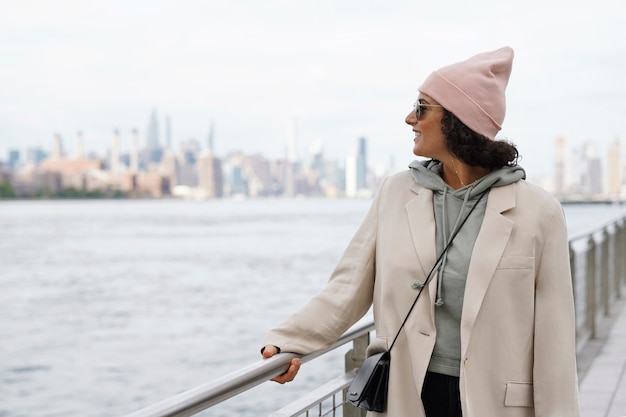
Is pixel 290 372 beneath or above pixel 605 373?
above

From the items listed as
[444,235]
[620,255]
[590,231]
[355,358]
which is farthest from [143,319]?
[444,235]

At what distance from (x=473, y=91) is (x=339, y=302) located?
0.55 metres

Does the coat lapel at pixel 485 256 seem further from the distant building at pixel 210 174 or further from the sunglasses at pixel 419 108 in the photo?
the distant building at pixel 210 174

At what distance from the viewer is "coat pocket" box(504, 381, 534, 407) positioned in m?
1.83

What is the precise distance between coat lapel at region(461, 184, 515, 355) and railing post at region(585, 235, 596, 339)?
4.65 meters

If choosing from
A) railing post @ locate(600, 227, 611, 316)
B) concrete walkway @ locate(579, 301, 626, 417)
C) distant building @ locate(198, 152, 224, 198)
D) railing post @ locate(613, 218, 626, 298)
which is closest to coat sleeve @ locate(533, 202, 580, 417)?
concrete walkway @ locate(579, 301, 626, 417)

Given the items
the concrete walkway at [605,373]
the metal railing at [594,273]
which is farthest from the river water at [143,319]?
A: the concrete walkway at [605,373]

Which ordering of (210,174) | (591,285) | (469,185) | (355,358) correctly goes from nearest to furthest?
(469,185), (355,358), (591,285), (210,174)

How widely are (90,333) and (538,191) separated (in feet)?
97.2

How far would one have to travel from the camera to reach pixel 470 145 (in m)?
1.86

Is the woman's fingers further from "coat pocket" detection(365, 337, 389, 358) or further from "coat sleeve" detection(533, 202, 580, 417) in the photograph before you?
"coat sleeve" detection(533, 202, 580, 417)

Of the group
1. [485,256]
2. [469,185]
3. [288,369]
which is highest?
[469,185]

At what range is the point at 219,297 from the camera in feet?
119

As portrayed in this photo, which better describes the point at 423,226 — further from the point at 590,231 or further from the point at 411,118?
the point at 590,231
